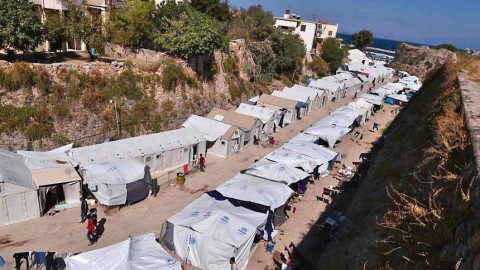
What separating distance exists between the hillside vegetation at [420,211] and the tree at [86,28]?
79.7 feet

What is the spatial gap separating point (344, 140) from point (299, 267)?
725 inches

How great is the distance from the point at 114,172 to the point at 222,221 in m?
7.15

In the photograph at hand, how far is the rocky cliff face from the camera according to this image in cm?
7469

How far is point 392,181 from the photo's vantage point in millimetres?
13227

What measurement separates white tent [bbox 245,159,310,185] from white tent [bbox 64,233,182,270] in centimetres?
795

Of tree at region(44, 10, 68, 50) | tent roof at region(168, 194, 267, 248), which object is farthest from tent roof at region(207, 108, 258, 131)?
tree at region(44, 10, 68, 50)

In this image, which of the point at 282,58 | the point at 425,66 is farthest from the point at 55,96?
the point at 425,66

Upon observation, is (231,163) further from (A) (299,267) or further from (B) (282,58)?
(B) (282,58)

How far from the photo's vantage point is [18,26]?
22.6m

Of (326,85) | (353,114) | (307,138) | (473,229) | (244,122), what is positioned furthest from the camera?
Answer: (326,85)

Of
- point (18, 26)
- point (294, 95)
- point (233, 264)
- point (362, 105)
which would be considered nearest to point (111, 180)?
point (233, 264)

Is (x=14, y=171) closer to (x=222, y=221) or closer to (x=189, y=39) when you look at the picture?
A: (x=222, y=221)

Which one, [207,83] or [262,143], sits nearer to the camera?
[262,143]

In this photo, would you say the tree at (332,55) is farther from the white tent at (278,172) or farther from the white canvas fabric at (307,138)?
the white tent at (278,172)
